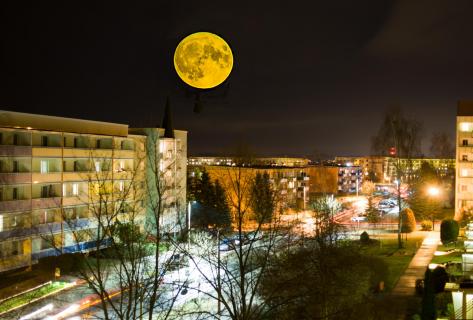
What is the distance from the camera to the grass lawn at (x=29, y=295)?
20802 millimetres

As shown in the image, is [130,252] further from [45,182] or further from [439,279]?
[45,182]

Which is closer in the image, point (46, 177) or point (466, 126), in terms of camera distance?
point (46, 177)

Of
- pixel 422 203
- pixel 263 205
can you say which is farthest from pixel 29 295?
pixel 422 203

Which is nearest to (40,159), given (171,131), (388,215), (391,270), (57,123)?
(57,123)

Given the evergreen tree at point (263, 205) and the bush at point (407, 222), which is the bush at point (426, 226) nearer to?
the bush at point (407, 222)

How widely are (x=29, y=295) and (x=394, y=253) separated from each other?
24.8m

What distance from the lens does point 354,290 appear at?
1888 centimetres

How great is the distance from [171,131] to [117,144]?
9592 mm

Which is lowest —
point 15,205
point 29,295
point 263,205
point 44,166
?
point 29,295

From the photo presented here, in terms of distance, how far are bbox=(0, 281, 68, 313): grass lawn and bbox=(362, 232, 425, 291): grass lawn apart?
16.2 m

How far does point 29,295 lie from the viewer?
22.1 m

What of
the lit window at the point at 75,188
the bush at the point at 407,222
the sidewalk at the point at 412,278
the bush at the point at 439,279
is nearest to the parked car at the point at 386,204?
Result: the bush at the point at 407,222

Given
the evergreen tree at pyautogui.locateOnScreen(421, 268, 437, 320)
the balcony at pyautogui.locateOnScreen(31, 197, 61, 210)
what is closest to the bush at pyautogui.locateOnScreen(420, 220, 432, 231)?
the evergreen tree at pyautogui.locateOnScreen(421, 268, 437, 320)

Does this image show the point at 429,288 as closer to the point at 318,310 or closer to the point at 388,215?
the point at 318,310
